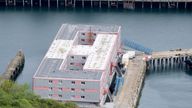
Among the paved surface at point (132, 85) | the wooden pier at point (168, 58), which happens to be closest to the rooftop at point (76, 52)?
the paved surface at point (132, 85)

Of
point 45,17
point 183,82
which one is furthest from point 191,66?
point 45,17

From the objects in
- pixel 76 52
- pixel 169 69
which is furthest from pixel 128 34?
pixel 76 52

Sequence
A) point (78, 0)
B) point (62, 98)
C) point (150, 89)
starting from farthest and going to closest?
point (78, 0), point (150, 89), point (62, 98)

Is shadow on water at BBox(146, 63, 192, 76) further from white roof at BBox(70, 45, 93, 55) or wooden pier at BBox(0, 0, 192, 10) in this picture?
wooden pier at BBox(0, 0, 192, 10)

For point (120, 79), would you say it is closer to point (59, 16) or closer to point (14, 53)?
point (14, 53)

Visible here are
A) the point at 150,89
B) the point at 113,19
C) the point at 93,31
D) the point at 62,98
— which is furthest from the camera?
the point at 113,19

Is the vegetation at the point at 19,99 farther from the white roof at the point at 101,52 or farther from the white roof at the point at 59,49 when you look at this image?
the white roof at the point at 59,49
